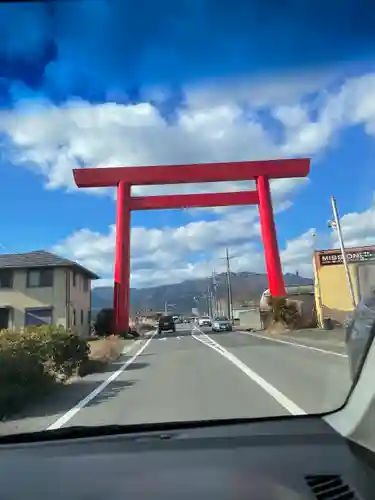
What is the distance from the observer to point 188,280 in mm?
9578

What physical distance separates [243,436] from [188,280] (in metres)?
5.61

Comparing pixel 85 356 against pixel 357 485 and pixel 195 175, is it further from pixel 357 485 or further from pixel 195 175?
pixel 357 485

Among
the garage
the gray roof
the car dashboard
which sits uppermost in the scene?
the gray roof

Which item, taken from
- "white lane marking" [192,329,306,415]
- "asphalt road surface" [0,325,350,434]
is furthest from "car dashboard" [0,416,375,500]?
"white lane marking" [192,329,306,415]

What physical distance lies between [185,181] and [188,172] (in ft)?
2.94

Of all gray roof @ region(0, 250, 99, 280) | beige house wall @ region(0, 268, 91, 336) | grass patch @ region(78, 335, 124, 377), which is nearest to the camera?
gray roof @ region(0, 250, 99, 280)

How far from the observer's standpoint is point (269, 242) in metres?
17.5

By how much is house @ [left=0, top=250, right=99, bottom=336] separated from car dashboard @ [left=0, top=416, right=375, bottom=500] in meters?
11.1

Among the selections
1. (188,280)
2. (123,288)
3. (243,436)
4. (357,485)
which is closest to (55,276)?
(123,288)

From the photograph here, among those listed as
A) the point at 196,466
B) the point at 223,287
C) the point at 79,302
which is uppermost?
the point at 79,302

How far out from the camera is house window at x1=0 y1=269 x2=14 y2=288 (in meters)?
16.0

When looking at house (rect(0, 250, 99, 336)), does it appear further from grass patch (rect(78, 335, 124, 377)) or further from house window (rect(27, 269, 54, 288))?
grass patch (rect(78, 335, 124, 377))

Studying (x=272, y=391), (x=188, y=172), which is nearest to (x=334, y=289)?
(x=272, y=391)

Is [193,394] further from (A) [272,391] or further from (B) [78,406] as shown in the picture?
(B) [78,406]
